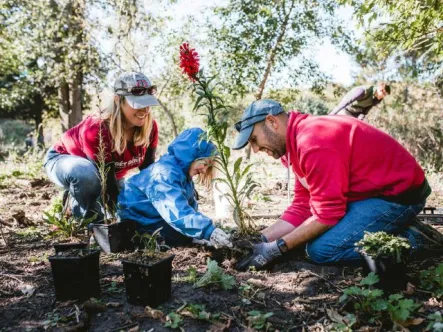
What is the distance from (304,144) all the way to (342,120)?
1.13 feet

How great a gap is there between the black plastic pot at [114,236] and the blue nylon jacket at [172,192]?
195mm

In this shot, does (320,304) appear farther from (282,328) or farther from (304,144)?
(304,144)

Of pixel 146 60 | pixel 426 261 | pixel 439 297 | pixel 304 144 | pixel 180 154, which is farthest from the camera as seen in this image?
pixel 146 60

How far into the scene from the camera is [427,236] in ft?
8.84

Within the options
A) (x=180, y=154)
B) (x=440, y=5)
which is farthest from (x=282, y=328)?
(x=440, y=5)

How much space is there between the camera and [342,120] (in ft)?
7.96

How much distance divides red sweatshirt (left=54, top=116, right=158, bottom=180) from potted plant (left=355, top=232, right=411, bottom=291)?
2.39 metres

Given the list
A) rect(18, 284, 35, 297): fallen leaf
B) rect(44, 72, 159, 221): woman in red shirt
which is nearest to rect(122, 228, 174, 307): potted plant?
rect(18, 284, 35, 297): fallen leaf

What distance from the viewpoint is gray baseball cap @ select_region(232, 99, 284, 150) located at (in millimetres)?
2449

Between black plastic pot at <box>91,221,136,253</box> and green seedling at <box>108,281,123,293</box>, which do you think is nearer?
green seedling at <box>108,281,123,293</box>

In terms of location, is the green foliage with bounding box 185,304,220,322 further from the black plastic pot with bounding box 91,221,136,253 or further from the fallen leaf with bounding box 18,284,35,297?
the black plastic pot with bounding box 91,221,136,253

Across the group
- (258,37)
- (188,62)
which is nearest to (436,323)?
(188,62)

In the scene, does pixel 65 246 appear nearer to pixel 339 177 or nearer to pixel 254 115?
pixel 254 115

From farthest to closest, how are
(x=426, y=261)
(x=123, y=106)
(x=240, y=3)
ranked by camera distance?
(x=240, y=3) < (x=123, y=106) < (x=426, y=261)
